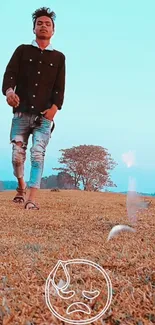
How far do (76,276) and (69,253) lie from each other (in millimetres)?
463

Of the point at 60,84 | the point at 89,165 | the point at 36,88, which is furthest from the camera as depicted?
the point at 89,165

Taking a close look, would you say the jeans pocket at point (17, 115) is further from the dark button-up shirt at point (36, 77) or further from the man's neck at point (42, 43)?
the man's neck at point (42, 43)

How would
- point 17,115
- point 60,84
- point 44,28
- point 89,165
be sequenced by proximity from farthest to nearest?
point 89,165 → point 17,115 → point 60,84 → point 44,28

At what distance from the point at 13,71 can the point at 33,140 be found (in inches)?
29.6

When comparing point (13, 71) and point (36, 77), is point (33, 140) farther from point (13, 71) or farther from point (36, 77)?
point (36, 77)

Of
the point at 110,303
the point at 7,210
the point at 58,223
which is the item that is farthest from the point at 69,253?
the point at 7,210

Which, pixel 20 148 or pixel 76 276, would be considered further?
pixel 20 148

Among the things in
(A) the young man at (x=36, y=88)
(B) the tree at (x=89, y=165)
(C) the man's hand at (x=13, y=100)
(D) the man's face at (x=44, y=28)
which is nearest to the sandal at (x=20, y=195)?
(A) the young man at (x=36, y=88)

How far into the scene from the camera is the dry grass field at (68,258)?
5.23 feet

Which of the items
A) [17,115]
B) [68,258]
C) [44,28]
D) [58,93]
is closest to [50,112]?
[58,93]

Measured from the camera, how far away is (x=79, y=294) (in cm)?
175

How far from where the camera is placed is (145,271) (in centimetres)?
207

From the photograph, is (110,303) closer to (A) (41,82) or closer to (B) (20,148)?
(A) (41,82)

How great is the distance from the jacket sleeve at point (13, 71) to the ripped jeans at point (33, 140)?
0.32 m
